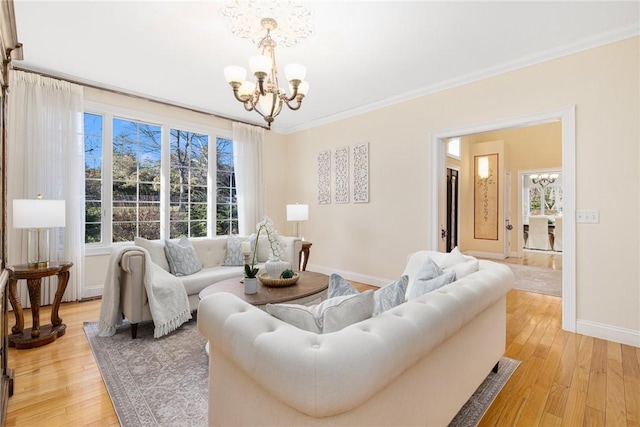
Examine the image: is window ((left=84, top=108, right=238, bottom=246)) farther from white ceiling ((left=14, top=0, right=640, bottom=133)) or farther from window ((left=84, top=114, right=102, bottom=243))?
white ceiling ((left=14, top=0, right=640, bottom=133))

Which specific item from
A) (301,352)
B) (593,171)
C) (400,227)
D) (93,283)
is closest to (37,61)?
(93,283)

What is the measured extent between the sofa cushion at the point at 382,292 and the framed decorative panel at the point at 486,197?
6.64 m

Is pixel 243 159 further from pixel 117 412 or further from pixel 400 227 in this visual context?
pixel 117 412

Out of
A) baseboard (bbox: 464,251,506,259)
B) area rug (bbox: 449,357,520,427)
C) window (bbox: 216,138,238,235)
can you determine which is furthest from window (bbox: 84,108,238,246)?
baseboard (bbox: 464,251,506,259)

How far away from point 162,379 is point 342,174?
12.3ft

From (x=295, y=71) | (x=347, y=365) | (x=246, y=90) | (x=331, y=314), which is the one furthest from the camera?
(x=246, y=90)

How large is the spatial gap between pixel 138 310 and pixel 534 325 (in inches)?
151

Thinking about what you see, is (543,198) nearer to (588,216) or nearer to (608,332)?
(588,216)

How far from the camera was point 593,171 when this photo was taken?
2.80 metres

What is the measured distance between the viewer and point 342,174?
16.4ft

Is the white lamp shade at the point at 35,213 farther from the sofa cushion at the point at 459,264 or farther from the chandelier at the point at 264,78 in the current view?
the sofa cushion at the point at 459,264

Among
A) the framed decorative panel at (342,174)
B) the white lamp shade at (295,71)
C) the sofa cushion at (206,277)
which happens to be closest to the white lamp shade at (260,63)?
the white lamp shade at (295,71)

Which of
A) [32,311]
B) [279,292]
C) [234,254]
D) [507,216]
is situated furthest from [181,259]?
[507,216]

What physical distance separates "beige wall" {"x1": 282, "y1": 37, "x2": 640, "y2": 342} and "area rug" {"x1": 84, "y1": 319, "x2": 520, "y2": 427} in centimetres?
138
